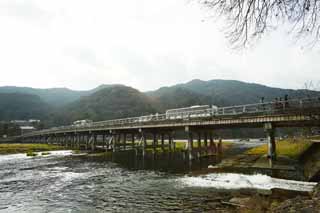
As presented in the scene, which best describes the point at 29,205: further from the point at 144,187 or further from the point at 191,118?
the point at 191,118

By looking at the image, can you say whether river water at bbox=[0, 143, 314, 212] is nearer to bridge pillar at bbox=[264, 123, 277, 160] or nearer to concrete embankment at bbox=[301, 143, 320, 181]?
concrete embankment at bbox=[301, 143, 320, 181]

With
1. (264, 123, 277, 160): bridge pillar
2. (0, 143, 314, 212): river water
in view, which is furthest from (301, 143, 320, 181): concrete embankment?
(264, 123, 277, 160): bridge pillar

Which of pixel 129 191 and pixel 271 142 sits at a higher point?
pixel 271 142

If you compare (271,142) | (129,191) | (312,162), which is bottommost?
(129,191)

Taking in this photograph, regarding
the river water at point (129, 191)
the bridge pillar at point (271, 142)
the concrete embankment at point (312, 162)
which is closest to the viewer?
the river water at point (129, 191)

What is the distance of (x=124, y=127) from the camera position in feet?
186

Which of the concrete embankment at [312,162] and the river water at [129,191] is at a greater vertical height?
the concrete embankment at [312,162]

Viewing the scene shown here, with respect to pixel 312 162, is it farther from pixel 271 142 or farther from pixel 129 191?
pixel 129 191

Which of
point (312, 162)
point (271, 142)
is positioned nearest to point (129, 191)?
point (271, 142)

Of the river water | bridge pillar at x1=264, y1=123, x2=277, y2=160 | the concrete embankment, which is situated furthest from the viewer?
bridge pillar at x1=264, y1=123, x2=277, y2=160

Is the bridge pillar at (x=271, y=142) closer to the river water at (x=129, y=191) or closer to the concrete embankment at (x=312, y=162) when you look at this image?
the concrete embankment at (x=312, y=162)

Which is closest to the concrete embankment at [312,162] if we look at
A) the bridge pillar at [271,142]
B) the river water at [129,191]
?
the river water at [129,191]

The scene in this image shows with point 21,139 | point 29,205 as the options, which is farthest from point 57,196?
point 21,139

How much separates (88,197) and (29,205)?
12.3 feet
